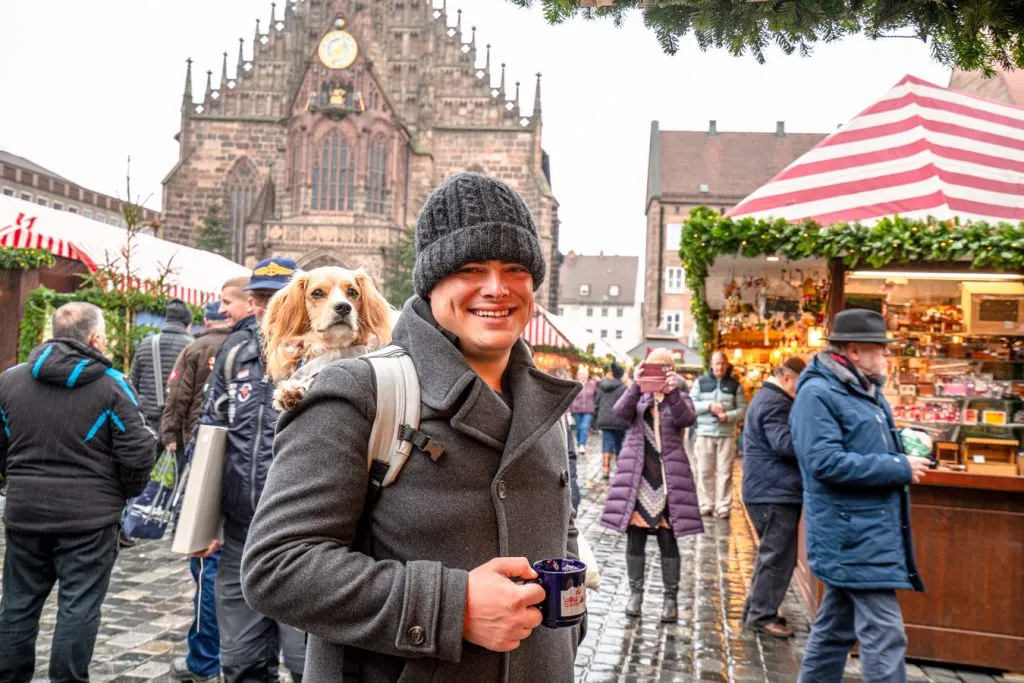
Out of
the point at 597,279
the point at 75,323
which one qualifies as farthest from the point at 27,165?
the point at 75,323

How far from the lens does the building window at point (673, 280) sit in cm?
4891

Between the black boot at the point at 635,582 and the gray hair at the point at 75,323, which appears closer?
the gray hair at the point at 75,323

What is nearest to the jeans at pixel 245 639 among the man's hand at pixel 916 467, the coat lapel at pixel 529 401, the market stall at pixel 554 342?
the coat lapel at pixel 529 401

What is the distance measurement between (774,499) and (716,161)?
1974 inches

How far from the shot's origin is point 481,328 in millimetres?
1555

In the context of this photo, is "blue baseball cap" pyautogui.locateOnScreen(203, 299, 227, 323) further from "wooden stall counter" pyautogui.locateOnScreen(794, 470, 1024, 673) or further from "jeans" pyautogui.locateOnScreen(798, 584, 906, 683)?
"wooden stall counter" pyautogui.locateOnScreen(794, 470, 1024, 673)

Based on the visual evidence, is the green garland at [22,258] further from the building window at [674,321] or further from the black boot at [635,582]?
the building window at [674,321]

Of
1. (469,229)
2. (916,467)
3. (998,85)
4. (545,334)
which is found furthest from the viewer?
(545,334)

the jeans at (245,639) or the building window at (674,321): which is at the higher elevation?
the building window at (674,321)

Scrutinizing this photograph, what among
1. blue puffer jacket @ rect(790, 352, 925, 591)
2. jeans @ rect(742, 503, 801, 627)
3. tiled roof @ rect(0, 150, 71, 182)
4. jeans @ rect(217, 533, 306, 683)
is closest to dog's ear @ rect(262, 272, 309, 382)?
jeans @ rect(217, 533, 306, 683)

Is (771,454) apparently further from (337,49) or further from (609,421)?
(337,49)

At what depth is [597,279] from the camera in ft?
240

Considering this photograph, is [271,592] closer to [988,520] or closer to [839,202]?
[988,520]

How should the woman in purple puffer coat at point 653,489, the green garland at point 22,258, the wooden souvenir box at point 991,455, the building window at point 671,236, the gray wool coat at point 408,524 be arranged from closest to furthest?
the gray wool coat at point 408,524
the wooden souvenir box at point 991,455
the woman in purple puffer coat at point 653,489
the green garland at point 22,258
the building window at point 671,236
